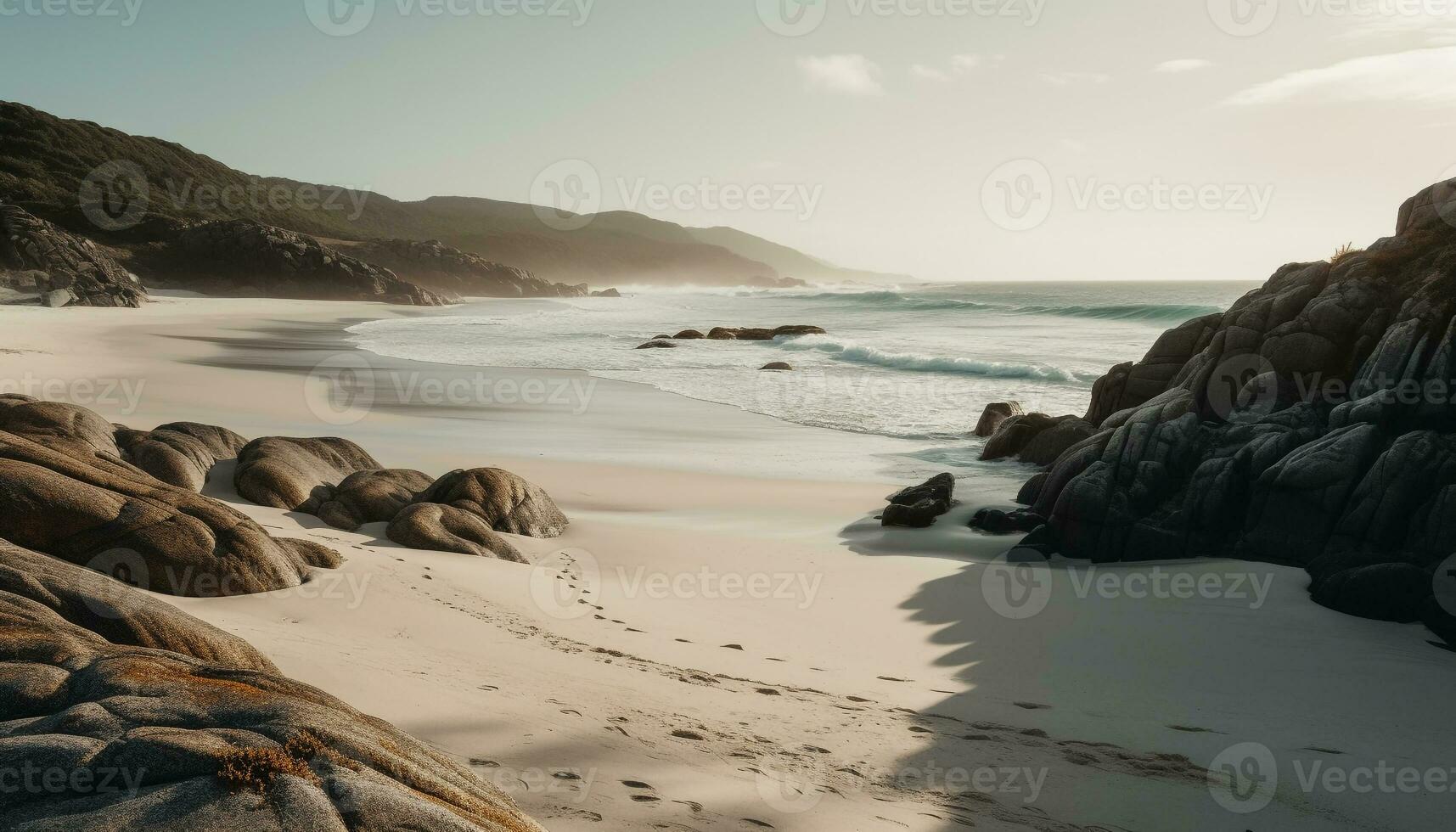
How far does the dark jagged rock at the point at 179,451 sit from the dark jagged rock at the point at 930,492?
8.31 metres

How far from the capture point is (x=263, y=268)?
68250 millimetres

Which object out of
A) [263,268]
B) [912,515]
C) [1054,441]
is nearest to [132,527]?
[912,515]

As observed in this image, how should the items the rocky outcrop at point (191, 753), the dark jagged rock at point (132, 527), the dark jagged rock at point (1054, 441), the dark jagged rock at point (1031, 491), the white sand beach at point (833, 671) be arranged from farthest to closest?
1. the dark jagged rock at point (1054, 441)
2. the dark jagged rock at point (1031, 491)
3. the dark jagged rock at point (132, 527)
4. the white sand beach at point (833, 671)
5. the rocky outcrop at point (191, 753)

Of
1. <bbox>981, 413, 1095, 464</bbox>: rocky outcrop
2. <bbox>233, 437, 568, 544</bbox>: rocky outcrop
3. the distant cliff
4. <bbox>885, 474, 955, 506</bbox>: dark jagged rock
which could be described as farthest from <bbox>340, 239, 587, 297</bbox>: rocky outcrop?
<bbox>885, 474, 955, 506</bbox>: dark jagged rock

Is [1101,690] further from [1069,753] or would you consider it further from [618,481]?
[618,481]

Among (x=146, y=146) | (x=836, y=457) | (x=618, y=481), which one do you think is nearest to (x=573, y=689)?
(x=618, y=481)

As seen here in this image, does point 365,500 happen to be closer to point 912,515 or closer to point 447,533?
point 447,533

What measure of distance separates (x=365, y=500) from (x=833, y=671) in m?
5.36

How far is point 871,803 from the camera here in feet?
13.8

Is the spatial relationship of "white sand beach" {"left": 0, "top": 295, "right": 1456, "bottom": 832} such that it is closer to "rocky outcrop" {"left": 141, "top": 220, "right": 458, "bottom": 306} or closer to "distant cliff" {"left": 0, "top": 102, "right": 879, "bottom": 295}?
"distant cliff" {"left": 0, "top": 102, "right": 879, "bottom": 295}

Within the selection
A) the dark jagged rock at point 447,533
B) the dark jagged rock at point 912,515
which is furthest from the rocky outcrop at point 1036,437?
the dark jagged rock at point 447,533

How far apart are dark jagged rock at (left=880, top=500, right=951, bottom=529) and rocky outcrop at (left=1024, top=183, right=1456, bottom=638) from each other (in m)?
1.39

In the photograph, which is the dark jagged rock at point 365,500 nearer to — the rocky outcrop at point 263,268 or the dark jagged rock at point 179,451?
the dark jagged rock at point 179,451

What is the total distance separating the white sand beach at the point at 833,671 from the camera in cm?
432
